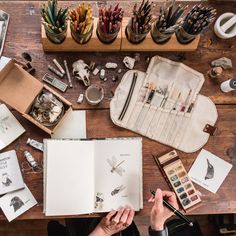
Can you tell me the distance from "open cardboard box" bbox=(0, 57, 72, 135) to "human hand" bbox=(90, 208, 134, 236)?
1.25 feet

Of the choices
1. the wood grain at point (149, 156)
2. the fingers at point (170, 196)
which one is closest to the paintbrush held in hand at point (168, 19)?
the wood grain at point (149, 156)

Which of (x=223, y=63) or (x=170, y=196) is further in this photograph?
(x=223, y=63)

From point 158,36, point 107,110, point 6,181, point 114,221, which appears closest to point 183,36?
point 158,36

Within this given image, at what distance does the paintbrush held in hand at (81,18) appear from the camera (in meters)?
1.34

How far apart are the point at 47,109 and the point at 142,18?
1.58ft

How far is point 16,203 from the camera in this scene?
1400 millimetres

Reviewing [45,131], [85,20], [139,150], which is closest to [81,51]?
[85,20]

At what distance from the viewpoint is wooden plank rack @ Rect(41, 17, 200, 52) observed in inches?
57.9

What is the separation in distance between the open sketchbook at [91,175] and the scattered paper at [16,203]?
69mm

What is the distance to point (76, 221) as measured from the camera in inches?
63.2

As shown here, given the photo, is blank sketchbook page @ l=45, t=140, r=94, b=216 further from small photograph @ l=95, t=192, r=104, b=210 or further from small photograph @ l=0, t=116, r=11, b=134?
small photograph @ l=0, t=116, r=11, b=134

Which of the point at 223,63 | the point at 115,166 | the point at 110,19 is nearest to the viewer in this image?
the point at 110,19

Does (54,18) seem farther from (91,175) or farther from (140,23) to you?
(91,175)

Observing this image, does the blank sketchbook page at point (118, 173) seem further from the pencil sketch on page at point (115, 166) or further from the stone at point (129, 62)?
the stone at point (129, 62)
